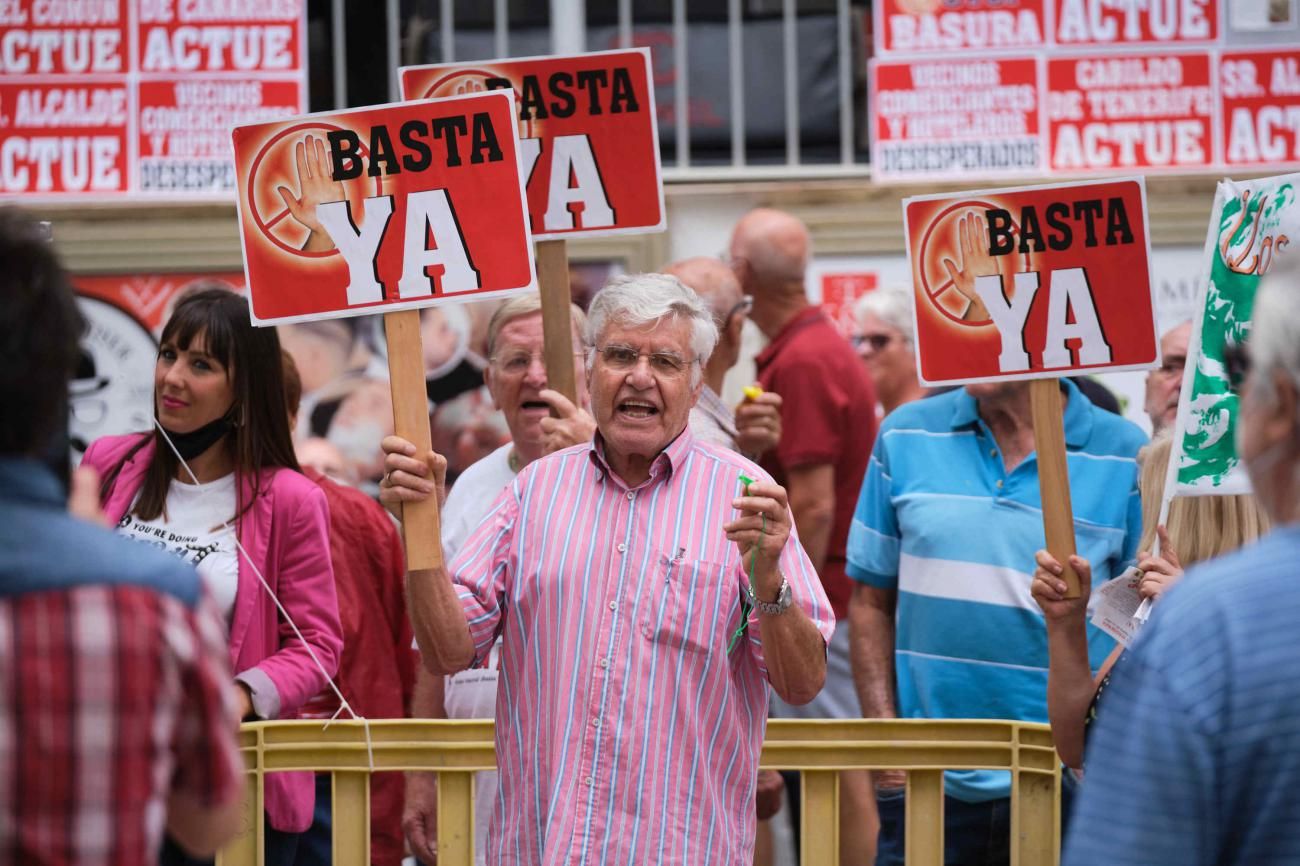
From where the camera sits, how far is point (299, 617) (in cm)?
395

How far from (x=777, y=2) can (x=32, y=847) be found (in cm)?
693

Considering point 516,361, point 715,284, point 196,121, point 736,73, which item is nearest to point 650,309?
point 516,361

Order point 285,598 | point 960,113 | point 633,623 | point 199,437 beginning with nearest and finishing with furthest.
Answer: point 633,623 < point 285,598 < point 199,437 < point 960,113

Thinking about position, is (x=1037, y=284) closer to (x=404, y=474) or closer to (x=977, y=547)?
(x=977, y=547)

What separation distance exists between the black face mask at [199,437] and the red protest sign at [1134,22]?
190 inches

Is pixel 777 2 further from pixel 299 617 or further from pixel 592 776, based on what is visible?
pixel 592 776

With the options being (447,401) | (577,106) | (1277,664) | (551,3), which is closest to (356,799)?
(577,106)

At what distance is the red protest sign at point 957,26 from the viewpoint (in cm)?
760

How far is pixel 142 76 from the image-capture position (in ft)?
25.0

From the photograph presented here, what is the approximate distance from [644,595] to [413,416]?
592 millimetres

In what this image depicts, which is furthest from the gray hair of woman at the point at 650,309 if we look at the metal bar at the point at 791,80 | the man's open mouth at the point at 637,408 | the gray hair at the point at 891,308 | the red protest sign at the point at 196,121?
the metal bar at the point at 791,80

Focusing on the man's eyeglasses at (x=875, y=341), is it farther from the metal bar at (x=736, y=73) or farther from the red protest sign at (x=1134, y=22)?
the red protest sign at (x=1134, y=22)

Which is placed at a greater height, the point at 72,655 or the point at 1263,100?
the point at 1263,100

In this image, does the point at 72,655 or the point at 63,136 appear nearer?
the point at 72,655
